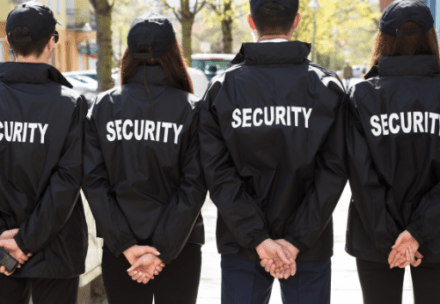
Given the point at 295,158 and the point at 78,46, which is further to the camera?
the point at 78,46

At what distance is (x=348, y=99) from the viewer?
9.39 ft

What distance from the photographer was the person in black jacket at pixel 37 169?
2.84 metres

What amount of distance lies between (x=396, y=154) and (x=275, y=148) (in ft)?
1.94

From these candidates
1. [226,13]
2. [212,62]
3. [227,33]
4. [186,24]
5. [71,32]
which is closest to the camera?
[186,24]

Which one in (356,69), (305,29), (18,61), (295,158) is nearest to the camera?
(295,158)

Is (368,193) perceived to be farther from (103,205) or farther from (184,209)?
(103,205)

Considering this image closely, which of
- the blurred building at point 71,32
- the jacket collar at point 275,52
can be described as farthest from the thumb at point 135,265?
the blurred building at point 71,32

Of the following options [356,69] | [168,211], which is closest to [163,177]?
[168,211]

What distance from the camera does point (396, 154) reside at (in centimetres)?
279

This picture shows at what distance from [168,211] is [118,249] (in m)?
0.30

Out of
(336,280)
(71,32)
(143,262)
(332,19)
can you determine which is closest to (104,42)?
(336,280)

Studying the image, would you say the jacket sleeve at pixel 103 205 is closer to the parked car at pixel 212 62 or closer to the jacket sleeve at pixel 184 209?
the jacket sleeve at pixel 184 209

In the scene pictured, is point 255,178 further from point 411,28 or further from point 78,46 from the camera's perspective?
point 78,46

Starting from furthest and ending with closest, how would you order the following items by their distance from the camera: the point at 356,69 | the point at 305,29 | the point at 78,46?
the point at 356,69
the point at 78,46
the point at 305,29
